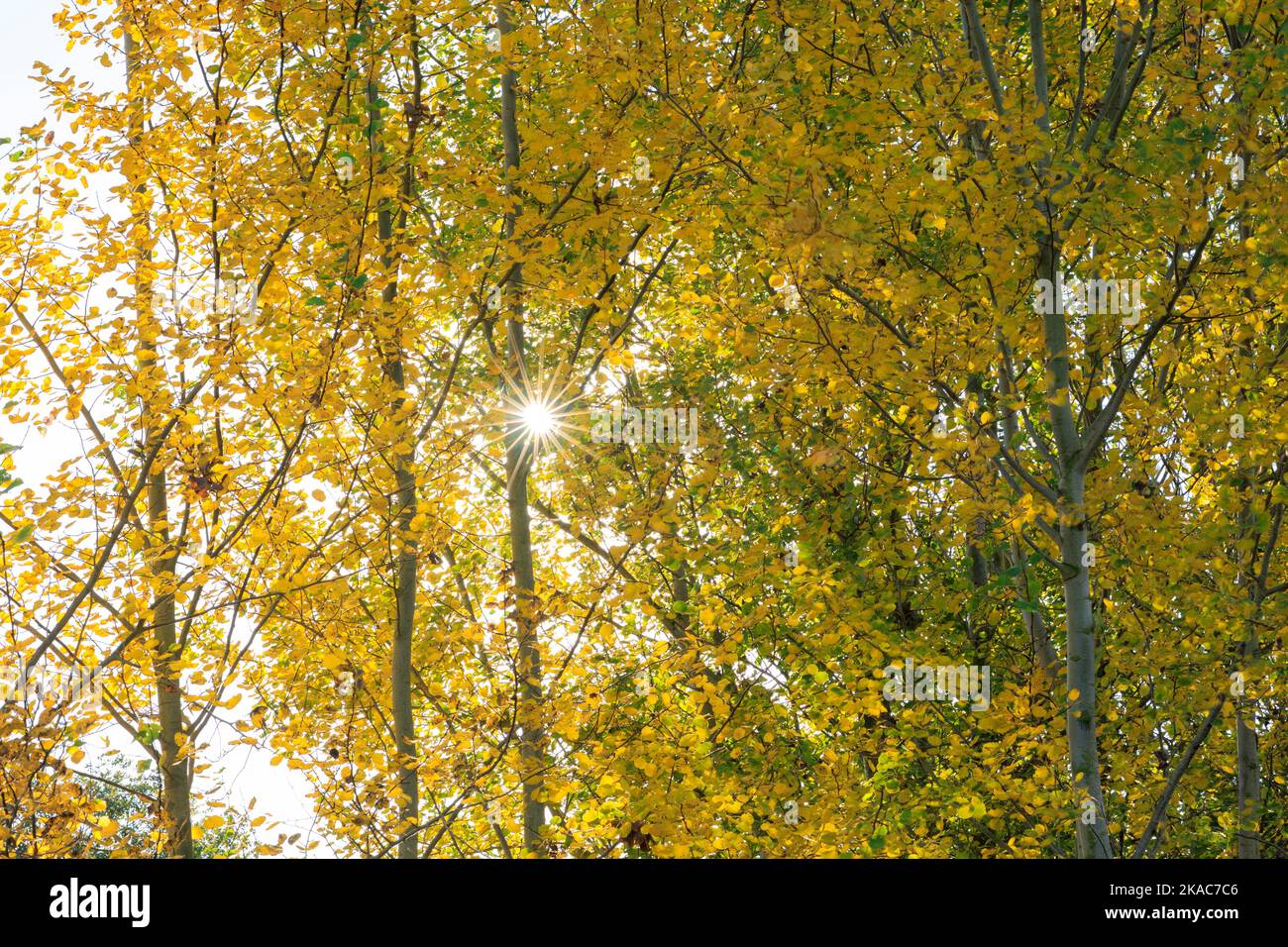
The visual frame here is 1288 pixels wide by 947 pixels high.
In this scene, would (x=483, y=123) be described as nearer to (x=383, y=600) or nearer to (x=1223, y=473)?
(x=383, y=600)

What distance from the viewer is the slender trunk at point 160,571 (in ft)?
18.6

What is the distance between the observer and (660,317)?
10.8 metres

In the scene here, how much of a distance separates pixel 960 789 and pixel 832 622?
1.45 m

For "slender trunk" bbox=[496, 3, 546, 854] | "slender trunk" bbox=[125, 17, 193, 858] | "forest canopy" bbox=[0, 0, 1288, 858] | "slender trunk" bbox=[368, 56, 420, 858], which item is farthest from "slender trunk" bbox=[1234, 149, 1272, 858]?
"slender trunk" bbox=[125, 17, 193, 858]

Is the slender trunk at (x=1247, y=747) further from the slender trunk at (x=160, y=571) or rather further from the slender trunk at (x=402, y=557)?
the slender trunk at (x=160, y=571)

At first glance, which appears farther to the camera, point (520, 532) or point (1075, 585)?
point (520, 532)

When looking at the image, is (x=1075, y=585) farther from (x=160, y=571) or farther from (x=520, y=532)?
(x=160, y=571)

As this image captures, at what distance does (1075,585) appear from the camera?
21.9 feet

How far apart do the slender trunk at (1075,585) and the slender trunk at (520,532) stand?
2928 mm

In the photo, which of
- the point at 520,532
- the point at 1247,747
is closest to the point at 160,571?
the point at 520,532

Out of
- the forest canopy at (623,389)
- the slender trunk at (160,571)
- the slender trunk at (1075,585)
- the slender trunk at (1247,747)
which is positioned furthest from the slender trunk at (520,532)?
the slender trunk at (1247,747)

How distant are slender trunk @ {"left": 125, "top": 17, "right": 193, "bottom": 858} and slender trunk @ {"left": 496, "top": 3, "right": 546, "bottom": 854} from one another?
1663 mm

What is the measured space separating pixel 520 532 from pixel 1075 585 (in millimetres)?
3290
